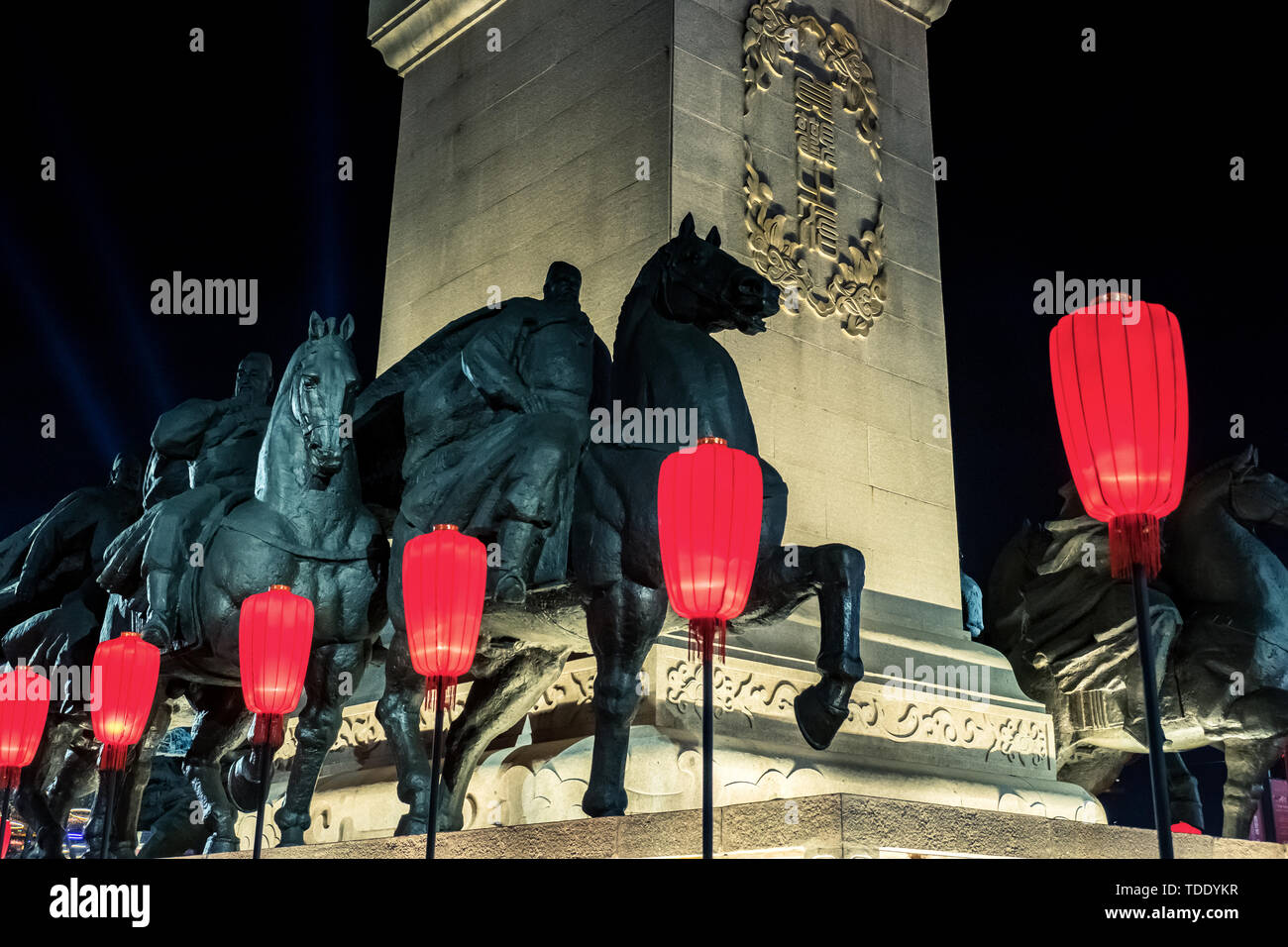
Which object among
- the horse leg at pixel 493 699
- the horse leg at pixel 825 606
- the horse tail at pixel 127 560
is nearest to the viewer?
the horse leg at pixel 825 606

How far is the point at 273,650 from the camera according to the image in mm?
8125

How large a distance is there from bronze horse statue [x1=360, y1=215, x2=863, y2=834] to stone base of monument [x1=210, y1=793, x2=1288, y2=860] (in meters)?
0.38

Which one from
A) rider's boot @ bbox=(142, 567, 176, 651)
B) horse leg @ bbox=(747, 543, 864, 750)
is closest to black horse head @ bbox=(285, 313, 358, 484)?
rider's boot @ bbox=(142, 567, 176, 651)

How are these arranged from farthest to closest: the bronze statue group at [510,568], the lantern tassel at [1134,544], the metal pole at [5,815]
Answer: the metal pole at [5,815] → the bronze statue group at [510,568] → the lantern tassel at [1134,544]

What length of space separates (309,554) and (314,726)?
100 cm

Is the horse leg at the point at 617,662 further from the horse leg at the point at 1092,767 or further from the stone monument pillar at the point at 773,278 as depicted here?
the horse leg at the point at 1092,767

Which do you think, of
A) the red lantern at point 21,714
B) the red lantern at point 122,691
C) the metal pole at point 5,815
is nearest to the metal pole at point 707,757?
the red lantern at point 122,691

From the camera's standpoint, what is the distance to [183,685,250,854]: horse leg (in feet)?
30.3

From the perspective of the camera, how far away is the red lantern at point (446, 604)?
729 centimetres

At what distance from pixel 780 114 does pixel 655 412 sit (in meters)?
4.73

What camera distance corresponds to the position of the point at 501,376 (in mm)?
8016

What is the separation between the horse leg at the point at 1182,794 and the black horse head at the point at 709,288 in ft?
18.6

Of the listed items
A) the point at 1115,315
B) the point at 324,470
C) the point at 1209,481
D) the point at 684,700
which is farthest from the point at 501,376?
the point at 1209,481

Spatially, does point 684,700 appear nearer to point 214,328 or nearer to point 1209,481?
point 1209,481
